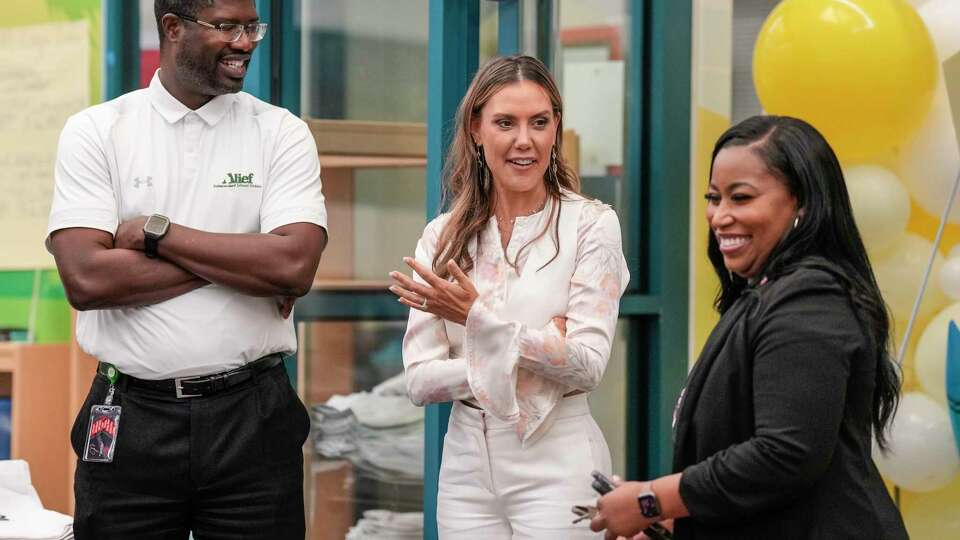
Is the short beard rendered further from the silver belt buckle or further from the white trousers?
the white trousers

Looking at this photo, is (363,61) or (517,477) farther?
(363,61)

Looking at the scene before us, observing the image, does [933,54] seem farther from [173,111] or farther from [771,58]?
[173,111]

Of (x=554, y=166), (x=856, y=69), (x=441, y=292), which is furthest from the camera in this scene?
(x=856, y=69)

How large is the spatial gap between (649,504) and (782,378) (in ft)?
0.97

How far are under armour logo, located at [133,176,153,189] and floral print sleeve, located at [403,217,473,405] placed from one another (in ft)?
1.93

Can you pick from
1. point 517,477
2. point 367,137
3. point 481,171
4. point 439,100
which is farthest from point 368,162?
point 517,477

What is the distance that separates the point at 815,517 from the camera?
5.72 feet

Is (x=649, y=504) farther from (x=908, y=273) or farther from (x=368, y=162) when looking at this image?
(x=368, y=162)

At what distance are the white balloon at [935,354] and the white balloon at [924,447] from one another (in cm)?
3

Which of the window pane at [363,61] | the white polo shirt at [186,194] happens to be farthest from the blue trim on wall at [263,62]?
→ the white polo shirt at [186,194]

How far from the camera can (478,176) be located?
255 cm

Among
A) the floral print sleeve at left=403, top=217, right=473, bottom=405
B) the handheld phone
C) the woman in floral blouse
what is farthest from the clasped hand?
the handheld phone

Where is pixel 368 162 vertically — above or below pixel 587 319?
above

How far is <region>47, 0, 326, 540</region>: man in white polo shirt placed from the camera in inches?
90.0
